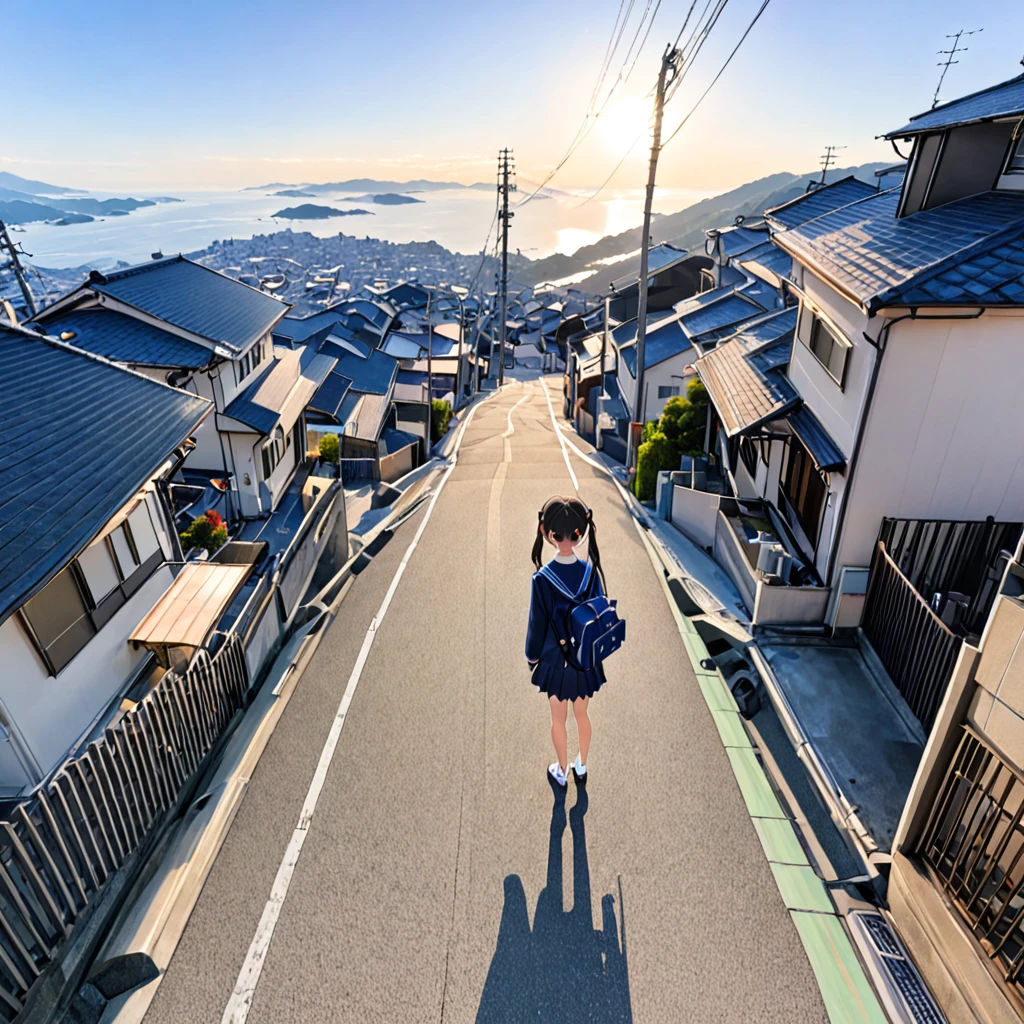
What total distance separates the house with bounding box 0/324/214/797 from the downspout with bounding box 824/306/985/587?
945cm

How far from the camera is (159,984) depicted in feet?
14.3

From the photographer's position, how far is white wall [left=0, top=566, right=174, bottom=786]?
20.7 feet

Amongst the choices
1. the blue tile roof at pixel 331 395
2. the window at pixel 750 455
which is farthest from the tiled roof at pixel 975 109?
the blue tile roof at pixel 331 395

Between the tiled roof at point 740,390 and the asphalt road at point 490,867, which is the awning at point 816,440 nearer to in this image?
the tiled roof at point 740,390

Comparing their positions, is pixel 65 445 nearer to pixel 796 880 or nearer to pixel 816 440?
pixel 796 880

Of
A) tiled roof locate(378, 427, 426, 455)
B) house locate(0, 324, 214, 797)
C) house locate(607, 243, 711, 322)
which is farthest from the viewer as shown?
house locate(607, 243, 711, 322)

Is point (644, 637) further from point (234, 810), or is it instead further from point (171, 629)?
point (171, 629)

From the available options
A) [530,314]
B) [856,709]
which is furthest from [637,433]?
[530,314]

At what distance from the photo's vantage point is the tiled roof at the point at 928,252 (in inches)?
A: 275

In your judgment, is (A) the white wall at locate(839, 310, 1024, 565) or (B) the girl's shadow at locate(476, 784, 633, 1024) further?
(A) the white wall at locate(839, 310, 1024, 565)

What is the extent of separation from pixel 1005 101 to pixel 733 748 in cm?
1035

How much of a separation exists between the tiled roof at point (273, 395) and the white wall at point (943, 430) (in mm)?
15947

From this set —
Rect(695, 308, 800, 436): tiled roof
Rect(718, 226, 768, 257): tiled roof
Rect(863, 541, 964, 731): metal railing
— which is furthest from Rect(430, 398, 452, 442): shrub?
Rect(863, 541, 964, 731): metal railing

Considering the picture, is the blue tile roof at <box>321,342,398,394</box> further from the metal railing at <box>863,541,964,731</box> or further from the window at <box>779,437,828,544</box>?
the metal railing at <box>863,541,964,731</box>
